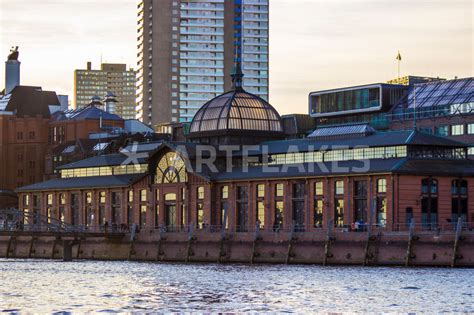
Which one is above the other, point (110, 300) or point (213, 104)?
point (213, 104)

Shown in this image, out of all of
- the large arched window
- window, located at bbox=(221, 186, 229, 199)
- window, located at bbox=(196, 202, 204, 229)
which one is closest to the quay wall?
window, located at bbox=(196, 202, 204, 229)

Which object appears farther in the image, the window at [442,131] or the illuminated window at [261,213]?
the window at [442,131]

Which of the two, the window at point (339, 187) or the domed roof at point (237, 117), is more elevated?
the domed roof at point (237, 117)

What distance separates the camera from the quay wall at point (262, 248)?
121500 millimetres

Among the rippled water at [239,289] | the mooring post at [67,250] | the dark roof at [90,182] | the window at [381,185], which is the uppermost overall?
the dark roof at [90,182]

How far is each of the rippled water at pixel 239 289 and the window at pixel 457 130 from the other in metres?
59.3

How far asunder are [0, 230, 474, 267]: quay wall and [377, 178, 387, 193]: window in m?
11.6

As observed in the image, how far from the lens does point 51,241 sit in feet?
564

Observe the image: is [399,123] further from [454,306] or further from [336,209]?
[454,306]

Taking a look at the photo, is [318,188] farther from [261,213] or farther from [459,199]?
[459,199]

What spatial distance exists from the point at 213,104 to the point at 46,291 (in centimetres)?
7944

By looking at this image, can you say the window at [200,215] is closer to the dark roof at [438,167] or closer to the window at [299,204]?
the window at [299,204]

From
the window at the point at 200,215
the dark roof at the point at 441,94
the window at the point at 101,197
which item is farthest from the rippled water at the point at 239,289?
the dark roof at the point at 441,94

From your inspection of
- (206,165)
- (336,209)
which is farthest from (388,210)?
(206,165)
